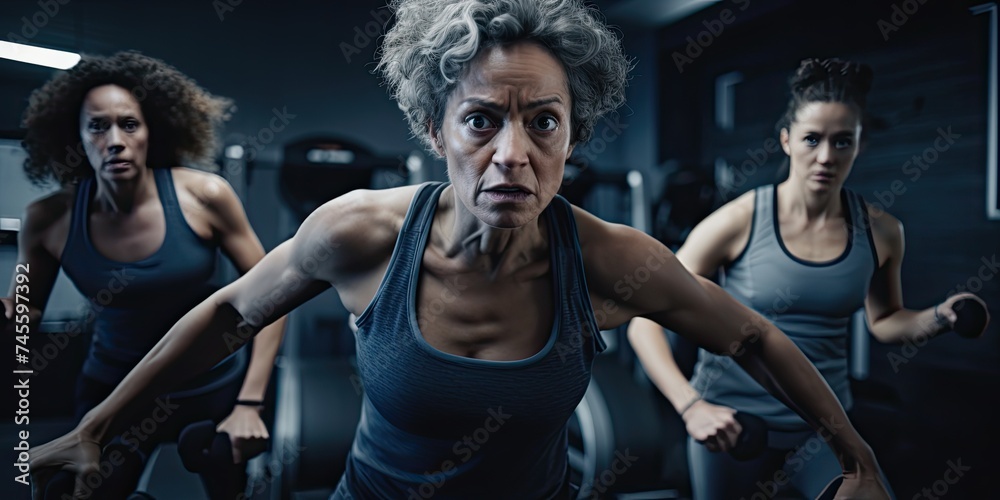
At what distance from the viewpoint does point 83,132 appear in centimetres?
109

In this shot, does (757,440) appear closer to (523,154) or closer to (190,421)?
(523,154)

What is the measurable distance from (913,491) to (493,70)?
124 cm

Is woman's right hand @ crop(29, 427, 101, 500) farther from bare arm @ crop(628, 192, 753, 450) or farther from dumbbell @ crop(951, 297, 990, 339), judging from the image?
dumbbell @ crop(951, 297, 990, 339)

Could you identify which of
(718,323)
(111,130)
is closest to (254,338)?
(111,130)

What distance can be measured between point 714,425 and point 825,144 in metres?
0.63

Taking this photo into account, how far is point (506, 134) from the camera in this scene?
0.90 m

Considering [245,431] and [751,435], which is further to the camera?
[751,435]

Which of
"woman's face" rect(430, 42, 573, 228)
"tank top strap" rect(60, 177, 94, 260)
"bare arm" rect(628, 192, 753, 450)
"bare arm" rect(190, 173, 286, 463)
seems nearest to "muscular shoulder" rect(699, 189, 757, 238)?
"bare arm" rect(628, 192, 753, 450)

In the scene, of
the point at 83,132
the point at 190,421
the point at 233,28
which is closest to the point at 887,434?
the point at 190,421

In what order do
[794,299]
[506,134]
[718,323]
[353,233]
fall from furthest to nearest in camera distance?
[794,299] < [718,323] < [353,233] < [506,134]

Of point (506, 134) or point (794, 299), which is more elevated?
point (506, 134)

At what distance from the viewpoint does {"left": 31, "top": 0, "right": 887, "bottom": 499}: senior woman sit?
92 cm

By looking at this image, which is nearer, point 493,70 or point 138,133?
point 493,70

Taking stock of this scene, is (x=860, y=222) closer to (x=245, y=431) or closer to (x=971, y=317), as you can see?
(x=971, y=317)
